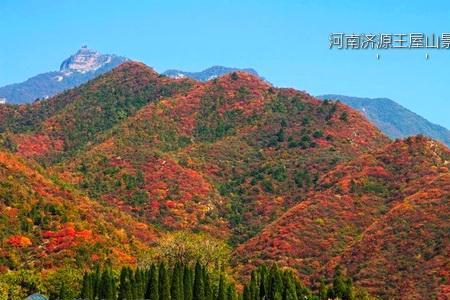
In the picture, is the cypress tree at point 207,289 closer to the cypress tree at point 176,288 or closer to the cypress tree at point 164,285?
the cypress tree at point 176,288

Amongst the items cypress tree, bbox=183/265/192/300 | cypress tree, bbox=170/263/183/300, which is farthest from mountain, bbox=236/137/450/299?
cypress tree, bbox=170/263/183/300

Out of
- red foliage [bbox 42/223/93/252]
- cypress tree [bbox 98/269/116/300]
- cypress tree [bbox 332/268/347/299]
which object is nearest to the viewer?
cypress tree [bbox 98/269/116/300]

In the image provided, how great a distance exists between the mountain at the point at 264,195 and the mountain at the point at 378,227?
258 mm

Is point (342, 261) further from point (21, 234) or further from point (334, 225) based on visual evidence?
point (21, 234)

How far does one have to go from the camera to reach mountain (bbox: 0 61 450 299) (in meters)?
117

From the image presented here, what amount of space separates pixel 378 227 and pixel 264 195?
45.1 metres

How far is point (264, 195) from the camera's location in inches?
6718

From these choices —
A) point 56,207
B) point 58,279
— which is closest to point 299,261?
point 56,207

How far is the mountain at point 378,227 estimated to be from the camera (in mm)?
114125

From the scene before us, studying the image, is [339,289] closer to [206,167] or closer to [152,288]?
[152,288]

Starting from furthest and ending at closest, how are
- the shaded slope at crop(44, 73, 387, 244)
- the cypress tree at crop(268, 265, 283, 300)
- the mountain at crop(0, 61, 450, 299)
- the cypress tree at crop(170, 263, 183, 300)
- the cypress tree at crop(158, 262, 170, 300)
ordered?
the shaded slope at crop(44, 73, 387, 244)
the mountain at crop(0, 61, 450, 299)
the cypress tree at crop(268, 265, 283, 300)
the cypress tree at crop(170, 263, 183, 300)
the cypress tree at crop(158, 262, 170, 300)

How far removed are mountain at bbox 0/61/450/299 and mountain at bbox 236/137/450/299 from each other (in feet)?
0.85

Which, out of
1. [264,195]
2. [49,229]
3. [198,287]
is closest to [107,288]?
[198,287]

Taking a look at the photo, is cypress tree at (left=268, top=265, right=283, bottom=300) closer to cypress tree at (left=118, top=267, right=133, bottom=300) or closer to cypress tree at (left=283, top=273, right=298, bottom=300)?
cypress tree at (left=283, top=273, right=298, bottom=300)
